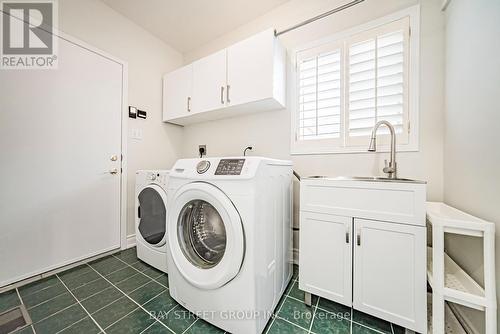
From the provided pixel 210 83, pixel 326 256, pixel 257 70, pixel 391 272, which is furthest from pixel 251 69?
pixel 391 272

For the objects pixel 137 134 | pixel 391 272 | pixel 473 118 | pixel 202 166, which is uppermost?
pixel 137 134

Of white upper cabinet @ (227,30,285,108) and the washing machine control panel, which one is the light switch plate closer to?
white upper cabinet @ (227,30,285,108)

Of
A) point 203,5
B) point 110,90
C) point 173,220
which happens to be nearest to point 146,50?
point 110,90

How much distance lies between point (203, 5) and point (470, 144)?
2386 millimetres

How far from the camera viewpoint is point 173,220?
3.71ft

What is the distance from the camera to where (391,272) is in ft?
3.15

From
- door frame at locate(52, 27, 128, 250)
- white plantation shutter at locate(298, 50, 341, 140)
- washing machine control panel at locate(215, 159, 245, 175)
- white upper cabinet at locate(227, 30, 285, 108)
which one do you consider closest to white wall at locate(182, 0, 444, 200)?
white plantation shutter at locate(298, 50, 341, 140)

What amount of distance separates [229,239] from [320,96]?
4.75 ft

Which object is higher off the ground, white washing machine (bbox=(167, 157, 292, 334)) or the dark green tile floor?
white washing machine (bbox=(167, 157, 292, 334))

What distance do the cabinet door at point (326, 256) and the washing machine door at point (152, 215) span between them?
3.70ft

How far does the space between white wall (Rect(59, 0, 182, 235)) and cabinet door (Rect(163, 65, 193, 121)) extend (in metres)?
0.12

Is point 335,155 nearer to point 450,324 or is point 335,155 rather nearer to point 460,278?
point 460,278

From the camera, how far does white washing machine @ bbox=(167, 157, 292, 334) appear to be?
91 centimetres

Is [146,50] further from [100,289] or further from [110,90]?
[100,289]
